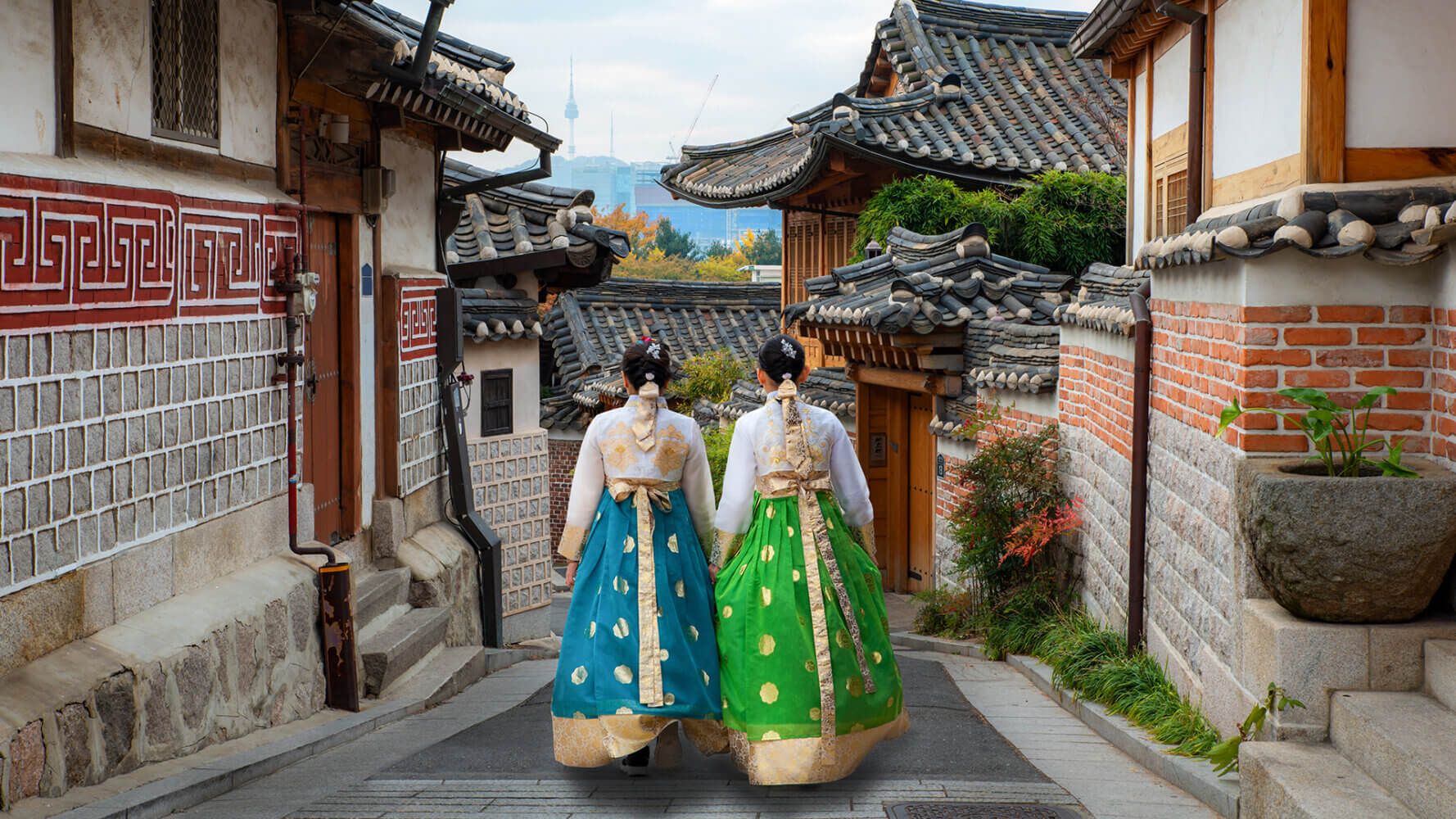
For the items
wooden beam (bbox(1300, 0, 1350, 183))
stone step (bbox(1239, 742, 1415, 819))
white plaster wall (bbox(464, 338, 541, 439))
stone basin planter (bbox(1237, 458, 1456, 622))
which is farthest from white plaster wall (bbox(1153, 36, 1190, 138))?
white plaster wall (bbox(464, 338, 541, 439))

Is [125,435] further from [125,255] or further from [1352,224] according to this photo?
[1352,224]

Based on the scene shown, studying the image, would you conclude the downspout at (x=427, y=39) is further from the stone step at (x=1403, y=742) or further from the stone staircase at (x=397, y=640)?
the stone step at (x=1403, y=742)

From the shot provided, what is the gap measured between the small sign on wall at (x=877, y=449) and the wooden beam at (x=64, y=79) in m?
12.5

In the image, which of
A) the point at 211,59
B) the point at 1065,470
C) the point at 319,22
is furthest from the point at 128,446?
the point at 1065,470

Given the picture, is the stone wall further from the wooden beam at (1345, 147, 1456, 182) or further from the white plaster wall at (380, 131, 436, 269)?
the wooden beam at (1345, 147, 1456, 182)

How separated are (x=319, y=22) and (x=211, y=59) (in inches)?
37.2

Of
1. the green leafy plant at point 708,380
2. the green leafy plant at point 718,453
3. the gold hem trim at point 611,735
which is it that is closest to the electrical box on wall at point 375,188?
the gold hem trim at point 611,735

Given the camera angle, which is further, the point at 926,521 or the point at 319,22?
the point at 926,521

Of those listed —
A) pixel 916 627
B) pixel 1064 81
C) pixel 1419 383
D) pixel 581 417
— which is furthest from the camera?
pixel 581 417

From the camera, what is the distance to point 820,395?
63.4 ft

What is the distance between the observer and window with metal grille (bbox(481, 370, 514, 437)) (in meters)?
15.5

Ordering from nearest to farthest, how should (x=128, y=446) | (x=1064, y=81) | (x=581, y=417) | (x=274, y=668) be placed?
(x=128, y=446)
(x=274, y=668)
(x=1064, y=81)
(x=581, y=417)

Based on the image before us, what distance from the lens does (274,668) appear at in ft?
26.7

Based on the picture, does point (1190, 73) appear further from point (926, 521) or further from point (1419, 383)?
point (926, 521)
